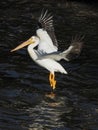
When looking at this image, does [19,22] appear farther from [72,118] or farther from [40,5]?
[72,118]

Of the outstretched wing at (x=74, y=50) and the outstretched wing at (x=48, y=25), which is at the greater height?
the outstretched wing at (x=48, y=25)

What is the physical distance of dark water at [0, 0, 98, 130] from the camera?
1439 cm

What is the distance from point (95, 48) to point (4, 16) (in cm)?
547

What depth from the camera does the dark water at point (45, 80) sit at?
47.2 feet

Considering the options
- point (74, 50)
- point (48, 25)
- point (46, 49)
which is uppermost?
point (48, 25)

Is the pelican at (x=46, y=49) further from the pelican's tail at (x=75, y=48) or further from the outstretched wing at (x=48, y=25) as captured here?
the pelican's tail at (x=75, y=48)

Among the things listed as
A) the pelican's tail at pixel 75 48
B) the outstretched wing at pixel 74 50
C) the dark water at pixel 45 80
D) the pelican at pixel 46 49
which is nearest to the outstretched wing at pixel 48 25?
the pelican at pixel 46 49

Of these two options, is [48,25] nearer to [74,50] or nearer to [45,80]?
[45,80]

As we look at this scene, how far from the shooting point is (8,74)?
18.2 meters

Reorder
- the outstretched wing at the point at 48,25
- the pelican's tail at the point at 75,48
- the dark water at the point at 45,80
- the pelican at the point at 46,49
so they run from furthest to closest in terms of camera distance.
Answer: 1. the outstretched wing at the point at 48,25
2. the pelican at the point at 46,49
3. the pelican's tail at the point at 75,48
4. the dark water at the point at 45,80

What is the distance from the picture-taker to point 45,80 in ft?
59.6

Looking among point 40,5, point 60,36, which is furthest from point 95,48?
point 40,5

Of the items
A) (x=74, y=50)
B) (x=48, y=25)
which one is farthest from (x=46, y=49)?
(x=74, y=50)

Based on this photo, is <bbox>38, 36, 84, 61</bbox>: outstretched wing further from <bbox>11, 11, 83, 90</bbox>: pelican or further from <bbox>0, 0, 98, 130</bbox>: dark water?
<bbox>0, 0, 98, 130</bbox>: dark water
